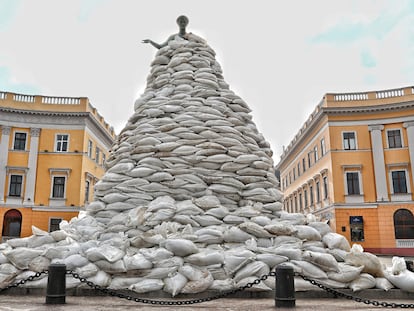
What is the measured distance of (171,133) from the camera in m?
6.31

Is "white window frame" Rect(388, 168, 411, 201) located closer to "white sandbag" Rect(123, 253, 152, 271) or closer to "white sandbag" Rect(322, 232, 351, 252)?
"white sandbag" Rect(322, 232, 351, 252)

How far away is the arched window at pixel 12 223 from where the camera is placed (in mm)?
23672

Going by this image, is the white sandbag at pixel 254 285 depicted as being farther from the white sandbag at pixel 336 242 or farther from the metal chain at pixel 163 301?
the white sandbag at pixel 336 242

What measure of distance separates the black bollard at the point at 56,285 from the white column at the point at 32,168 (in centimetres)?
2162

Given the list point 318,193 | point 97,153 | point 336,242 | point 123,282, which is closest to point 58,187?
point 97,153

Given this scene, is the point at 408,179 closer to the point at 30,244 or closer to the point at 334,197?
the point at 334,197

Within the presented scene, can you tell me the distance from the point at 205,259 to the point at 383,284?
2006 millimetres

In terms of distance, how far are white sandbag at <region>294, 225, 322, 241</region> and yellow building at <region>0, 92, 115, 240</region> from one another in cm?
2078

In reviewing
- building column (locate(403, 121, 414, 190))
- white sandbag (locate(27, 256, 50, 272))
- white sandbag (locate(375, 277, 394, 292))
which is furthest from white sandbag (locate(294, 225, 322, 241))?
building column (locate(403, 121, 414, 190))

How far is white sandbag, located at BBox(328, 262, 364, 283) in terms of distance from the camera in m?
4.59

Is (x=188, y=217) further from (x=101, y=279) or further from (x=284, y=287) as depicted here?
(x=284, y=287)

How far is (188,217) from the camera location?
5387 millimetres

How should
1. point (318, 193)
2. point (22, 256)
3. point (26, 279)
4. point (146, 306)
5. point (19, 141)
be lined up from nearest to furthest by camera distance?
point (146, 306)
point (26, 279)
point (22, 256)
point (19, 141)
point (318, 193)

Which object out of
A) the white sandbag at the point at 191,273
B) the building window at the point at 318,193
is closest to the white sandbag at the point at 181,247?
Answer: the white sandbag at the point at 191,273
